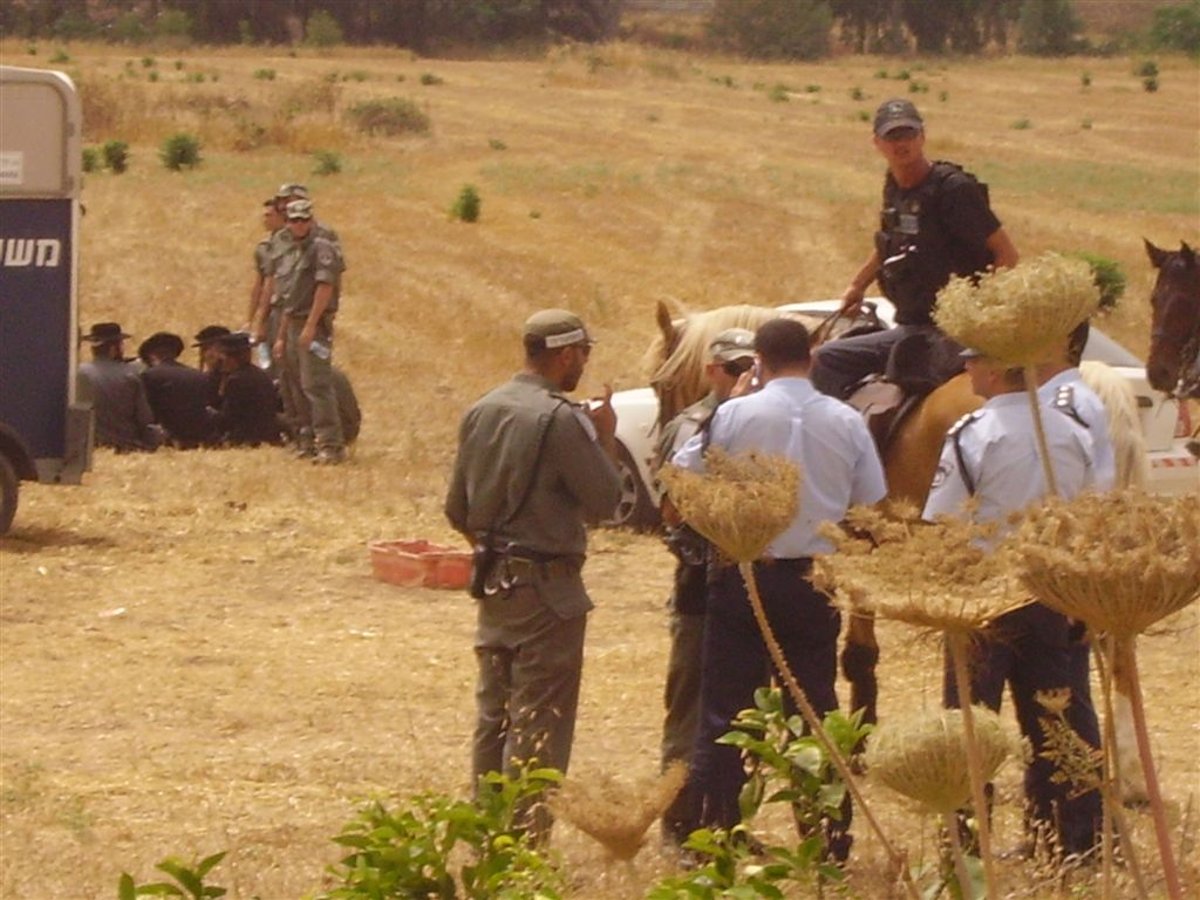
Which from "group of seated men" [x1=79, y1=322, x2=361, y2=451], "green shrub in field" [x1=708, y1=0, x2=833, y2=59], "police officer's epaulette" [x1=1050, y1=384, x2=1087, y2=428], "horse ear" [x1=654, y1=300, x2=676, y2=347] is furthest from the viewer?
"green shrub in field" [x1=708, y1=0, x2=833, y2=59]

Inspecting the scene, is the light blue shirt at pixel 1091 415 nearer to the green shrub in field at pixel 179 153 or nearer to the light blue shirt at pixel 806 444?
the light blue shirt at pixel 806 444

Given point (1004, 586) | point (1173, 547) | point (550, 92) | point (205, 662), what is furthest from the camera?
point (550, 92)

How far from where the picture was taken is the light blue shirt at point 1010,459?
5.63m

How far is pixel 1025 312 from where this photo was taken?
299cm

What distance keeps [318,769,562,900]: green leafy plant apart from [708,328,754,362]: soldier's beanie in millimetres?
2774

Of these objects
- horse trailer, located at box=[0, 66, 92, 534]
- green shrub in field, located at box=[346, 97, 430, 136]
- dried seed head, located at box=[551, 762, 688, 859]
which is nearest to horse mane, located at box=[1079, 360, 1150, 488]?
dried seed head, located at box=[551, 762, 688, 859]

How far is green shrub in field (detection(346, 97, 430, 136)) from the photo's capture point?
45.2 meters

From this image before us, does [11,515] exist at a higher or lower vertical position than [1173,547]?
lower

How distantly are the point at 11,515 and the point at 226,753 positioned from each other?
4.72 m

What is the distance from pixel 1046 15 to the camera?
75688 mm

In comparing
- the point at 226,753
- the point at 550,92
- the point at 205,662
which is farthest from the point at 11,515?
the point at 550,92

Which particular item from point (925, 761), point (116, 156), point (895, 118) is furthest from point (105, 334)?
point (116, 156)

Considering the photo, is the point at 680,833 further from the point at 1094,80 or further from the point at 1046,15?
the point at 1046,15

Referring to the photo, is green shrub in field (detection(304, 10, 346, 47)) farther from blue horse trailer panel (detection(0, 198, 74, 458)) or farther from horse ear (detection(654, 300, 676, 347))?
horse ear (detection(654, 300, 676, 347))
